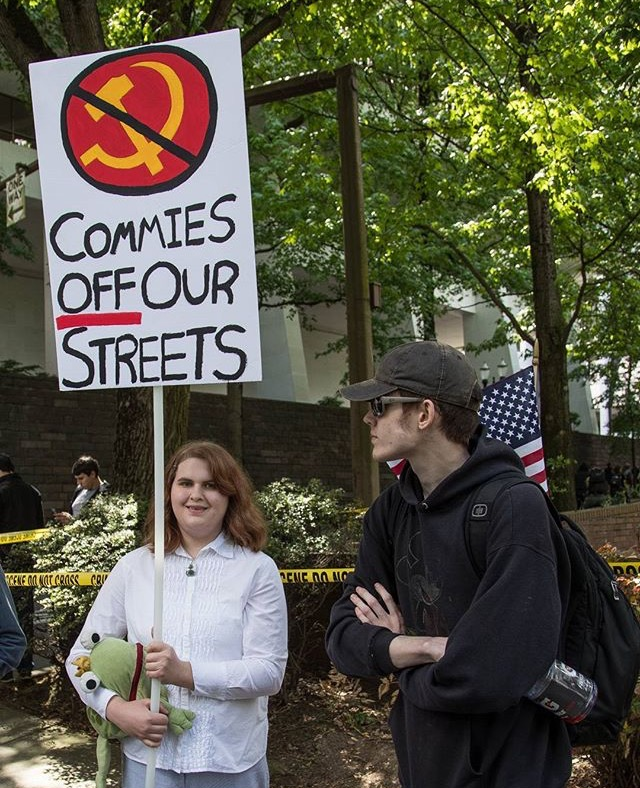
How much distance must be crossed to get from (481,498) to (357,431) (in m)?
6.89

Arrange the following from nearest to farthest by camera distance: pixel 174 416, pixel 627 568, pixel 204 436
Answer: pixel 627 568
pixel 174 416
pixel 204 436

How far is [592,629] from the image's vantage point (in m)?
2.23

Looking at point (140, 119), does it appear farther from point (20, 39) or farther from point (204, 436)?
point (204, 436)

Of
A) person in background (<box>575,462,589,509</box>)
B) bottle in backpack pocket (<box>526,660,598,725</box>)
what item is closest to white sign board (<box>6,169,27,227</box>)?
bottle in backpack pocket (<box>526,660,598,725</box>)

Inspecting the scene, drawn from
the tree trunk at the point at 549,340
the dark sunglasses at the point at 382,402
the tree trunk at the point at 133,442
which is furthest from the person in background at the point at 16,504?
the tree trunk at the point at 549,340

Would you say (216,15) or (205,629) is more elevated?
(216,15)

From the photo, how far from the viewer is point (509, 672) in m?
2.02

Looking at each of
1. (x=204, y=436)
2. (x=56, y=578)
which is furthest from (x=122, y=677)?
(x=204, y=436)

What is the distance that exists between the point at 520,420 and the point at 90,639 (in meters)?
2.88

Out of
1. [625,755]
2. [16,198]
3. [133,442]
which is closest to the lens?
[625,755]

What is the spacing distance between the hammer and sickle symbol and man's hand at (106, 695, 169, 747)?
1938mm

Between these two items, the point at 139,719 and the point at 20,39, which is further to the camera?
the point at 20,39

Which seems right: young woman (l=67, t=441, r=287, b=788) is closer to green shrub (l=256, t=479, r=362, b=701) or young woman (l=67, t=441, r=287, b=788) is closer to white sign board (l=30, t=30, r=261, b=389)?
white sign board (l=30, t=30, r=261, b=389)

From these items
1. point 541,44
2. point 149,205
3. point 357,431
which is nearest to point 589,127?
point 541,44
